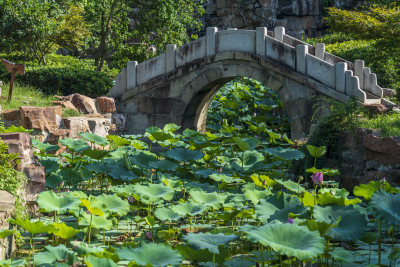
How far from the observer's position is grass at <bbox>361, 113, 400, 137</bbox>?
287 inches

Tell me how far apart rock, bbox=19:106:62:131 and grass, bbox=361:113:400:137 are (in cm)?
506

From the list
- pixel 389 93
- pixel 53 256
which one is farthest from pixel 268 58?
pixel 53 256

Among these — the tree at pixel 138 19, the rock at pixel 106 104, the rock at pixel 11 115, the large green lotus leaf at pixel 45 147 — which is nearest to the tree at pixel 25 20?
the tree at pixel 138 19

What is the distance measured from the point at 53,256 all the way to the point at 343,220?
193cm

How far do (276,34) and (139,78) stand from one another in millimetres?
3682

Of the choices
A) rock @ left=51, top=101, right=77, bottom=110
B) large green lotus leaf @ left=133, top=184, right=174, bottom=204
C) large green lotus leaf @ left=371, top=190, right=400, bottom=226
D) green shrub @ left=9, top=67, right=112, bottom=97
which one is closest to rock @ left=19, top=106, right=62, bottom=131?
rock @ left=51, top=101, right=77, bottom=110

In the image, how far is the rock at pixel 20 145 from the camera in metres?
5.66

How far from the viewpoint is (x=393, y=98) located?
11.4m

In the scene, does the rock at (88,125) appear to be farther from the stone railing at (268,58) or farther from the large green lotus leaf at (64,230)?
the large green lotus leaf at (64,230)

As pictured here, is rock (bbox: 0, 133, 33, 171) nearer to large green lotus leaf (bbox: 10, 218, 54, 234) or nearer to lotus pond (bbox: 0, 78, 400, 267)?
lotus pond (bbox: 0, 78, 400, 267)

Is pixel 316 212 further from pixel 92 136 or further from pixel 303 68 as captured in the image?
pixel 303 68

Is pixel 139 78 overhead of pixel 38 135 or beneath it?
overhead

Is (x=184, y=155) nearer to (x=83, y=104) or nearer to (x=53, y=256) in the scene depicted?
(x=53, y=256)

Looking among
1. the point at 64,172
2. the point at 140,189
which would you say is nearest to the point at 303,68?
the point at 64,172
